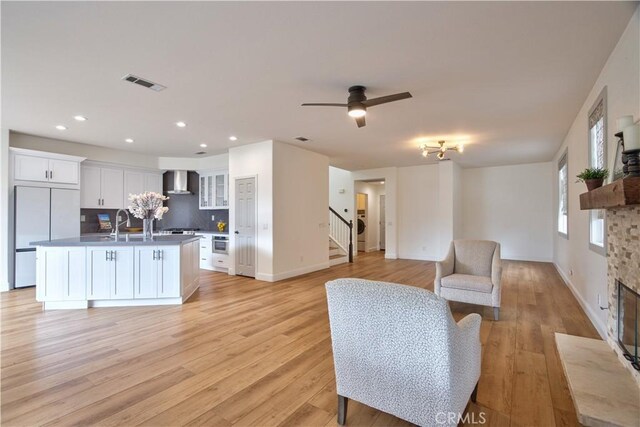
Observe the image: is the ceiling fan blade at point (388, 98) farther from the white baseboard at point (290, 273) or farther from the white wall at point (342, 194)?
the white wall at point (342, 194)

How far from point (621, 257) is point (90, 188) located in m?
8.52

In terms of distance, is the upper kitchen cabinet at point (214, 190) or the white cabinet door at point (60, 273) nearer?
the white cabinet door at point (60, 273)

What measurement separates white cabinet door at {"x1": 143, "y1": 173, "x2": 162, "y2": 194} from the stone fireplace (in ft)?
27.9

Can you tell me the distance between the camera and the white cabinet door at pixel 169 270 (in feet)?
14.0

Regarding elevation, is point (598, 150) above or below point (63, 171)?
below

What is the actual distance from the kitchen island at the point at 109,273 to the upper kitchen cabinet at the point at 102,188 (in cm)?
276

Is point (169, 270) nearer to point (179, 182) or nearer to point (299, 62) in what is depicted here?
point (299, 62)

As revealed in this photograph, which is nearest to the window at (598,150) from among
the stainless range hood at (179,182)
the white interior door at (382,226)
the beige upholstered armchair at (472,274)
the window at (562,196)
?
the beige upholstered armchair at (472,274)

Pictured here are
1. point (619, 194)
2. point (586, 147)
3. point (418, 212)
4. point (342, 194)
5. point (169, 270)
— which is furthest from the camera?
point (342, 194)

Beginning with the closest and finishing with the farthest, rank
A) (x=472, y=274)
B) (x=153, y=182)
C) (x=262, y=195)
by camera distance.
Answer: (x=472, y=274), (x=262, y=195), (x=153, y=182)

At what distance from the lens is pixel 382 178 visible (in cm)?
930

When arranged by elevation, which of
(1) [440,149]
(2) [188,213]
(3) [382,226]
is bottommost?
(3) [382,226]

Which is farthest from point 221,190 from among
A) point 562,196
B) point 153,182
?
point 562,196

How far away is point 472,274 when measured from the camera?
4.17 metres
